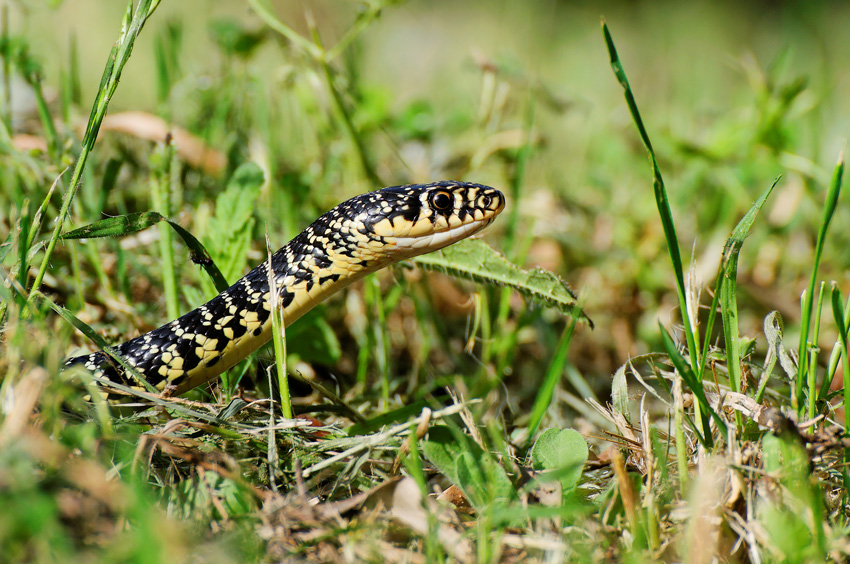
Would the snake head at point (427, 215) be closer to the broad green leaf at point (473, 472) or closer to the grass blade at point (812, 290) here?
the broad green leaf at point (473, 472)

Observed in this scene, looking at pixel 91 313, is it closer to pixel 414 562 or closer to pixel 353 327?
pixel 353 327

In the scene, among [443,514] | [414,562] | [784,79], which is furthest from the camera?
[784,79]

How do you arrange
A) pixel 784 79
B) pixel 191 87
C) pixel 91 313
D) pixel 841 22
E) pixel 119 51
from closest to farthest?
pixel 119 51, pixel 91 313, pixel 191 87, pixel 784 79, pixel 841 22

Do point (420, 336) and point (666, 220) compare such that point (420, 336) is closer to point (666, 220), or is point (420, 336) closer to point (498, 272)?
point (498, 272)

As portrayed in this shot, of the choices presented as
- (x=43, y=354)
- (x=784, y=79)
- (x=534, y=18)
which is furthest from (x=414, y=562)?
(x=534, y=18)

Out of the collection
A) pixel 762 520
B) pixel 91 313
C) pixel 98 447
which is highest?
pixel 91 313

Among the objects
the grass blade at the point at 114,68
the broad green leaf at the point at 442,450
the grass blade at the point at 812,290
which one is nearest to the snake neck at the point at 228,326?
the grass blade at the point at 114,68
